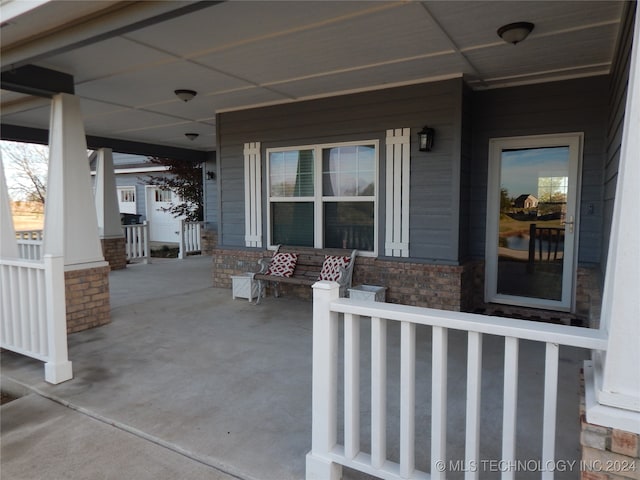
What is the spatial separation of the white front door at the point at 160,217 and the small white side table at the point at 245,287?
30.5 feet

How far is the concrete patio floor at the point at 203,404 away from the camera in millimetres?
2242

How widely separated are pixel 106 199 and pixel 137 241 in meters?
1.79

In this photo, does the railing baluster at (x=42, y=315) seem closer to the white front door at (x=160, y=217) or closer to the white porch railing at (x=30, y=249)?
the white porch railing at (x=30, y=249)

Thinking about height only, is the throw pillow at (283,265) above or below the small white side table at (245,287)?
above

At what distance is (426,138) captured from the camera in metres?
4.84

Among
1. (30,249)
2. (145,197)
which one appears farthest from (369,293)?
(145,197)

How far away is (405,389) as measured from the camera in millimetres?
1802

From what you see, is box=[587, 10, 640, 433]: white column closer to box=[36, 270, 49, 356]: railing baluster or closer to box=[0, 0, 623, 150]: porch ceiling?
box=[0, 0, 623, 150]: porch ceiling

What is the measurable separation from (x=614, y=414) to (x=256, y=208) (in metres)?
5.46

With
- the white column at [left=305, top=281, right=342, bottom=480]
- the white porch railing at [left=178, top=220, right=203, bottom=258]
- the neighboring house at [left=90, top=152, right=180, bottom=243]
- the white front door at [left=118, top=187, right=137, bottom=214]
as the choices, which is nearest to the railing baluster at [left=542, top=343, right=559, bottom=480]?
the white column at [left=305, top=281, right=342, bottom=480]

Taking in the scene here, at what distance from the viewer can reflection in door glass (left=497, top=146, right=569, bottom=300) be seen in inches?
198

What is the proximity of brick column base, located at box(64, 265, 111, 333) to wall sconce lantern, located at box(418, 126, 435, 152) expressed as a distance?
3.85 meters

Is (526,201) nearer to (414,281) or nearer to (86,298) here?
(414,281)

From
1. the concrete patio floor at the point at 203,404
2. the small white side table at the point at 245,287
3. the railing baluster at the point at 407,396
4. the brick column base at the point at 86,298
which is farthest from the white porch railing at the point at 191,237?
the railing baluster at the point at 407,396
